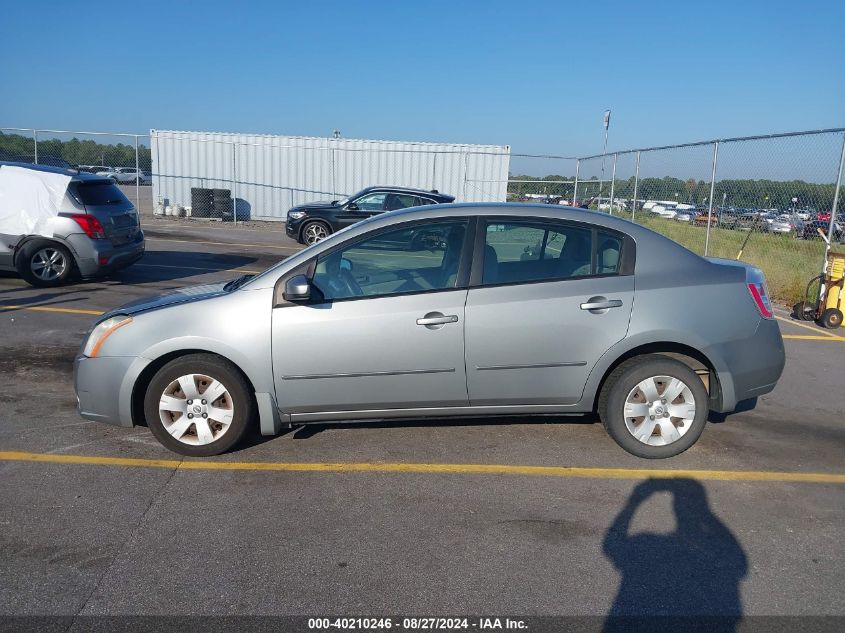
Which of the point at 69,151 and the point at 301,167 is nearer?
the point at 301,167

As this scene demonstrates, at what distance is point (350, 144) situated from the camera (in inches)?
1014

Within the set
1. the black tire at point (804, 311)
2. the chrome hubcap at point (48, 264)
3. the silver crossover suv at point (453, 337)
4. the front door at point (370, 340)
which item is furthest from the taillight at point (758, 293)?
the chrome hubcap at point (48, 264)

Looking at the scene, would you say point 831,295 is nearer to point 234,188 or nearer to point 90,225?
point 90,225

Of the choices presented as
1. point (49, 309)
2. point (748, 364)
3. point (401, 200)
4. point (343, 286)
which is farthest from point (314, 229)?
point (748, 364)

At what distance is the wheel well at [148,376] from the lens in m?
4.74

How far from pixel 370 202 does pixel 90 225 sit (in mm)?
8639

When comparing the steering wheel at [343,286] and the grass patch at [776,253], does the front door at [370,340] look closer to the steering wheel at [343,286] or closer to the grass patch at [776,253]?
the steering wheel at [343,286]

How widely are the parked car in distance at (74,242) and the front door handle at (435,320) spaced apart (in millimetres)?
7455

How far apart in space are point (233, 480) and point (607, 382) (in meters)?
2.53

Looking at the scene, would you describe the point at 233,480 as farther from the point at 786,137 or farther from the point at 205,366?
the point at 786,137

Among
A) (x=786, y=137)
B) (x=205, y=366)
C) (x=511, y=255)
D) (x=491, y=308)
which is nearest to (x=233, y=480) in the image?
(x=205, y=366)

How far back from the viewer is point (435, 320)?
4.68m

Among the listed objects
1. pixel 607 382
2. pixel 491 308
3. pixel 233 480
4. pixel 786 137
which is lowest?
pixel 233 480

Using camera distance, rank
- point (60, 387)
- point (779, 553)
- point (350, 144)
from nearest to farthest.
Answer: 1. point (779, 553)
2. point (60, 387)
3. point (350, 144)
